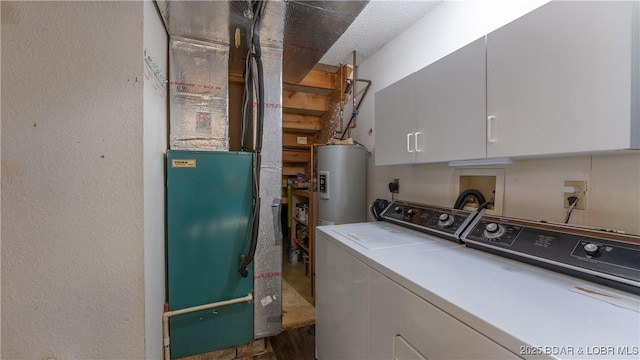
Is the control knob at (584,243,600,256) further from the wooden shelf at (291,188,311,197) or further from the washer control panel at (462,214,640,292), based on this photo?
the wooden shelf at (291,188,311,197)

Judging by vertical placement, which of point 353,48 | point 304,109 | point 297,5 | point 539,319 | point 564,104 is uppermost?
point 353,48

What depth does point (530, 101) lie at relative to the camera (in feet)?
3.33

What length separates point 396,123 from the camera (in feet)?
5.87

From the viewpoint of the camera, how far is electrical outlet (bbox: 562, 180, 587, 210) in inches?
43.1

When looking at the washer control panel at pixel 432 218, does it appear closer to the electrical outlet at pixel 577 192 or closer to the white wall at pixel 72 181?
the electrical outlet at pixel 577 192

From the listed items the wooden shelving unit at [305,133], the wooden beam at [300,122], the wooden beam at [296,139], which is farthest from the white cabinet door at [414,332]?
the wooden beam at [296,139]

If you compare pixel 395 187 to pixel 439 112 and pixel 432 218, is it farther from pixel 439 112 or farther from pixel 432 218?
pixel 439 112

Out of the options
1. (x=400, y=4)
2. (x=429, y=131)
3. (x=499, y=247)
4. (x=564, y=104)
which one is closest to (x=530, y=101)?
(x=564, y=104)

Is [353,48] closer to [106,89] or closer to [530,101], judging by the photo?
[530,101]

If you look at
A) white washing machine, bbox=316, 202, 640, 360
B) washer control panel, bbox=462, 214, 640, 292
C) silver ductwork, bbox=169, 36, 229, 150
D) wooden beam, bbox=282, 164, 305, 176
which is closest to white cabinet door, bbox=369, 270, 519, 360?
white washing machine, bbox=316, 202, 640, 360

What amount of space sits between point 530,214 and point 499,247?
1.06 ft

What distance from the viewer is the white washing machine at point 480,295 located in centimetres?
61

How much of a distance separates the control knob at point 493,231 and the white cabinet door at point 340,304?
→ 614mm

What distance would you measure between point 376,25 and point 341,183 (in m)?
1.41
